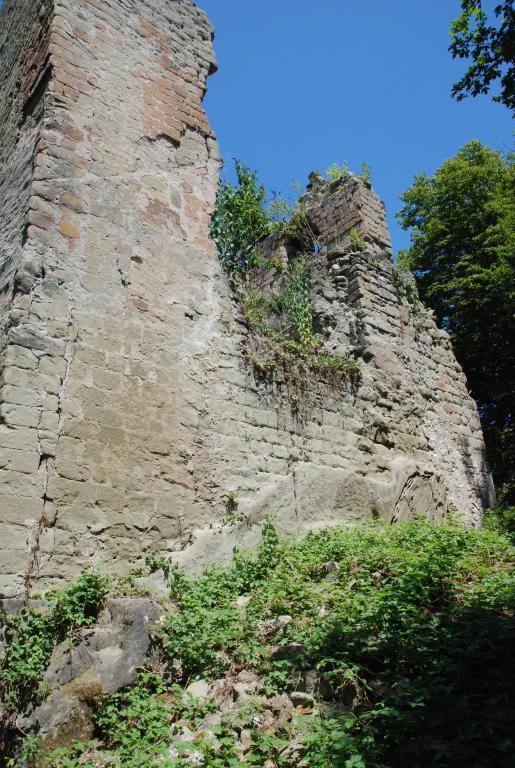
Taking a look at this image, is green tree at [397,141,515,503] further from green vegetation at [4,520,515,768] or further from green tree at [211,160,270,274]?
green vegetation at [4,520,515,768]

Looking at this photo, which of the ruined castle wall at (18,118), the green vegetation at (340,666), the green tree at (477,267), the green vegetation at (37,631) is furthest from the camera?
the green tree at (477,267)

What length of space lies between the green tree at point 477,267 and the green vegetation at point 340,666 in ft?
33.5

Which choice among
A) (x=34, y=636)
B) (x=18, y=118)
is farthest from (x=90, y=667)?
(x=18, y=118)

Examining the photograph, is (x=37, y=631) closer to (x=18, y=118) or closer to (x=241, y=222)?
(x=18, y=118)

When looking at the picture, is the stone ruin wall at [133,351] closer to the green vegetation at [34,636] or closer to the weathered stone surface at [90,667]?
the green vegetation at [34,636]

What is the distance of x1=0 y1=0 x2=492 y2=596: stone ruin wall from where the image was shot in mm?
4223

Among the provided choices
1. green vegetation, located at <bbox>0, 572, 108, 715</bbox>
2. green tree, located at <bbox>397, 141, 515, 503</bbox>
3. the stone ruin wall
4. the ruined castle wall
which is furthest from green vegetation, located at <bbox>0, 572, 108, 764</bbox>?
green tree, located at <bbox>397, 141, 515, 503</bbox>

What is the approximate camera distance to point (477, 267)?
1492cm

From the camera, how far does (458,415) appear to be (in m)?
8.57

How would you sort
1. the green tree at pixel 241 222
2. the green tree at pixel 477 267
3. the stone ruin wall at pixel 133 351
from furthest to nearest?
the green tree at pixel 477 267 → the green tree at pixel 241 222 → the stone ruin wall at pixel 133 351

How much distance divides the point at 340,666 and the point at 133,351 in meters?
2.87

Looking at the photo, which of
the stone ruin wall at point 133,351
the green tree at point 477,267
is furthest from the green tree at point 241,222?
the green tree at point 477,267

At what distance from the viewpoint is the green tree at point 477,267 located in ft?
47.5

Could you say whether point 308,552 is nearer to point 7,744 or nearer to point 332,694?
point 332,694
